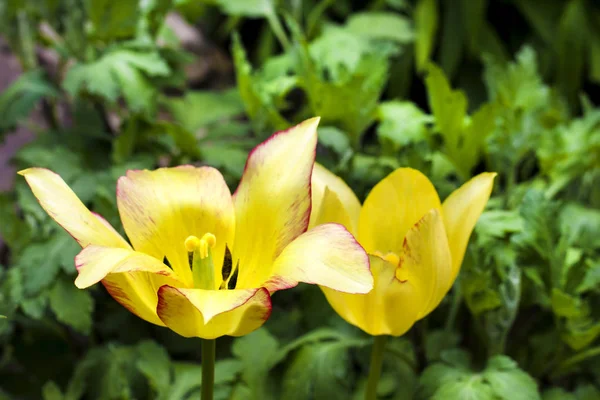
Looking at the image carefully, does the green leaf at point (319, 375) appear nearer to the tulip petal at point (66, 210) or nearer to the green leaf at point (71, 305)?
the green leaf at point (71, 305)

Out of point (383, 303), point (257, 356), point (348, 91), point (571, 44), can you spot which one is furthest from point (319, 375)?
point (571, 44)

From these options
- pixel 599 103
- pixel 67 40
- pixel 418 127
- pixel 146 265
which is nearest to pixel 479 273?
pixel 418 127

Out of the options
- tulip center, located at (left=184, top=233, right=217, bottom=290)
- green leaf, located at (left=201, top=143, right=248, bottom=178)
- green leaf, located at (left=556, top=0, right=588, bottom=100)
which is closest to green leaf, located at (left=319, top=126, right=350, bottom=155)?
green leaf, located at (left=201, top=143, right=248, bottom=178)

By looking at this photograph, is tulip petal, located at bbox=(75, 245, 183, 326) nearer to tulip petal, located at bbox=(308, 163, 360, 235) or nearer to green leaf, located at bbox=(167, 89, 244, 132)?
tulip petal, located at bbox=(308, 163, 360, 235)

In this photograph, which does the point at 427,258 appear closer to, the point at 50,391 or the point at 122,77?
the point at 50,391

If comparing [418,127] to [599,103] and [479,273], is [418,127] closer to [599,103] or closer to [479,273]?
[479,273]

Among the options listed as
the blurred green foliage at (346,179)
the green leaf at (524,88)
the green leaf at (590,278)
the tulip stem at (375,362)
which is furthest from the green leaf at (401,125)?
the tulip stem at (375,362)
